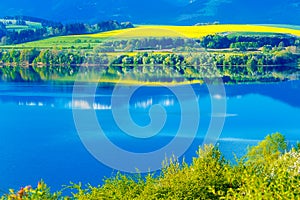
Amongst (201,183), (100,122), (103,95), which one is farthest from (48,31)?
(201,183)

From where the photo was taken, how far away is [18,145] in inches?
862

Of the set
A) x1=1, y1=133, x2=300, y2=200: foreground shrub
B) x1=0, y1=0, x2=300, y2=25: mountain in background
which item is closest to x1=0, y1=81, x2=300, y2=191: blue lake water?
x1=1, y1=133, x2=300, y2=200: foreground shrub

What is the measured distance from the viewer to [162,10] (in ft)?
381

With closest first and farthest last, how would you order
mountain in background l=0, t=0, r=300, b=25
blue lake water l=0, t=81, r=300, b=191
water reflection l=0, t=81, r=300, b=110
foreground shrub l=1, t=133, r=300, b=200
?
foreground shrub l=1, t=133, r=300, b=200
blue lake water l=0, t=81, r=300, b=191
water reflection l=0, t=81, r=300, b=110
mountain in background l=0, t=0, r=300, b=25

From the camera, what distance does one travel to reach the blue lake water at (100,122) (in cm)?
1852

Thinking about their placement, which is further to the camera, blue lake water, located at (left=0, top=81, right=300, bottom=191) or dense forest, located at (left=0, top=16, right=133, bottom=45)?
dense forest, located at (left=0, top=16, right=133, bottom=45)

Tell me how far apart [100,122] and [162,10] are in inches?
3693

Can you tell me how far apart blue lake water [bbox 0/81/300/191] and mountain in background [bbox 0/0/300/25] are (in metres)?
63.4

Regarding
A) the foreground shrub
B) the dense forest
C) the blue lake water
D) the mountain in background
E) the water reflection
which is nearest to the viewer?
the foreground shrub

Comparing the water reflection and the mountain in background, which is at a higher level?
the mountain in background

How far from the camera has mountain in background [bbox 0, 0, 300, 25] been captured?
4038 inches

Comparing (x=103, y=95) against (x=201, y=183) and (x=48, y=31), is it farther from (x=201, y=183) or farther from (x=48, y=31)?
(x=48, y=31)

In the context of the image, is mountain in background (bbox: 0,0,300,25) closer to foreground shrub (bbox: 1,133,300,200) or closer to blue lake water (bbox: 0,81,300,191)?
blue lake water (bbox: 0,81,300,191)

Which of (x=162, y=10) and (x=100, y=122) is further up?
(x=162, y=10)
